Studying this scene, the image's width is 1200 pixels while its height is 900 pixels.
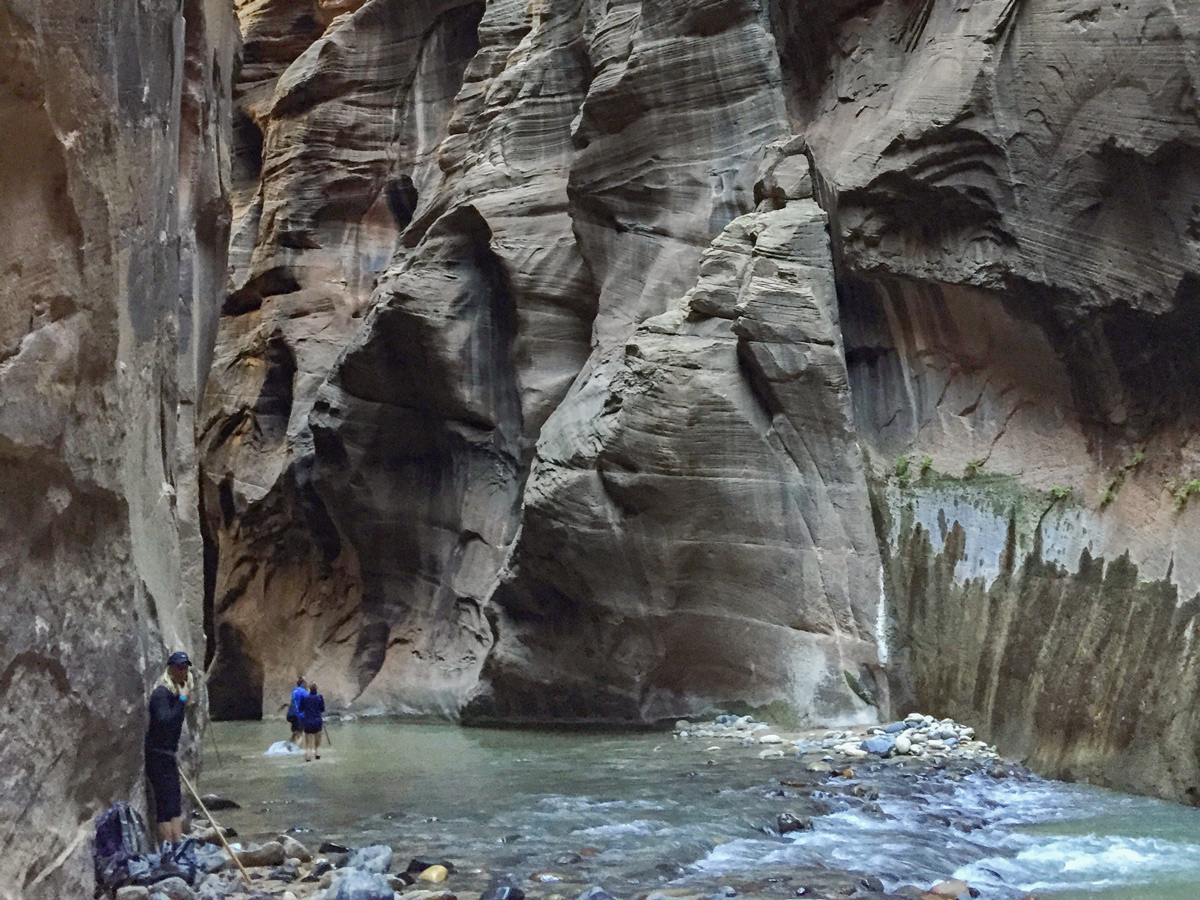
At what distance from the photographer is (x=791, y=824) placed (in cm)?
823

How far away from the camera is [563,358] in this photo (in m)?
20.0

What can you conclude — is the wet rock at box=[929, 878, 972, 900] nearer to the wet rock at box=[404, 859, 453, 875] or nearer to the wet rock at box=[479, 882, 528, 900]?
the wet rock at box=[479, 882, 528, 900]

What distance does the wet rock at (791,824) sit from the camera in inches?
322

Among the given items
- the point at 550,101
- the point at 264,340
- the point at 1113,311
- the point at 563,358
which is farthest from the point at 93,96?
the point at 264,340

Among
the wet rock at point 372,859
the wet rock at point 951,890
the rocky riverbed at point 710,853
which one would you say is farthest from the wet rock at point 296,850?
the wet rock at point 951,890

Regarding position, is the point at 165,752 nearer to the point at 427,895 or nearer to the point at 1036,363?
the point at 427,895

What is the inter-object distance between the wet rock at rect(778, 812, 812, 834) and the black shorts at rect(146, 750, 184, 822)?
3.82 metres

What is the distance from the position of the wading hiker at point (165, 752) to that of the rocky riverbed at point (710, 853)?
477mm

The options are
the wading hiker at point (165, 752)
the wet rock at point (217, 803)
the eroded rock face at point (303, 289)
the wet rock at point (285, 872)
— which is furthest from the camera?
the eroded rock face at point (303, 289)

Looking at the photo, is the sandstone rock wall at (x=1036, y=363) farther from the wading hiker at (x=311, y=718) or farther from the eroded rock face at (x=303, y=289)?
the eroded rock face at (x=303, y=289)

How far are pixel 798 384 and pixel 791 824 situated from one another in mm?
6594

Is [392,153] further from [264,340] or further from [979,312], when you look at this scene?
[979,312]

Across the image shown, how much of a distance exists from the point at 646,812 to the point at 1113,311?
6.21 metres

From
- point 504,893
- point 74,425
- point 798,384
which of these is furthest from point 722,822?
point 798,384
